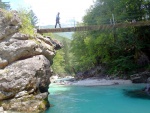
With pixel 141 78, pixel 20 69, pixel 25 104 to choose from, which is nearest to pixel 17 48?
pixel 20 69

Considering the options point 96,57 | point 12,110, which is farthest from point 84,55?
point 12,110

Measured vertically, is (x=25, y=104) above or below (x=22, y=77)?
below

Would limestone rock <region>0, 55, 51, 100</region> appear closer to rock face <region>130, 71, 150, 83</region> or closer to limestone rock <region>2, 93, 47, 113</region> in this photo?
limestone rock <region>2, 93, 47, 113</region>

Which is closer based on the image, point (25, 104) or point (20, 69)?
point (25, 104)

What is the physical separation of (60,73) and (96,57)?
27.0 meters

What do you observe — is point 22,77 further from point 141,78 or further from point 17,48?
point 141,78

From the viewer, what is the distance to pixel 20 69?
13.6 meters

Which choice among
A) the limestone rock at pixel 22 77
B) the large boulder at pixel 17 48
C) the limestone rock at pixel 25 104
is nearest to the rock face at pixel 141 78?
the large boulder at pixel 17 48

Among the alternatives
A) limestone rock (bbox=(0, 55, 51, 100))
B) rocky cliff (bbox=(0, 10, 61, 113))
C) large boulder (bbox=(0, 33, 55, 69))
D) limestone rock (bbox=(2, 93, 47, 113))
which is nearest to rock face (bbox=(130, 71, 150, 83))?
rocky cliff (bbox=(0, 10, 61, 113))

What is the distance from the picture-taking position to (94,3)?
41469 mm

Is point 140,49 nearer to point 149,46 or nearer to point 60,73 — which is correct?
point 149,46

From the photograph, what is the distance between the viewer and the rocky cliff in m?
12.8

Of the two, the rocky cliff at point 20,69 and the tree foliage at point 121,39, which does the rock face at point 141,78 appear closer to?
the tree foliage at point 121,39

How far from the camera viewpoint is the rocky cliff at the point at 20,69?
1280cm
